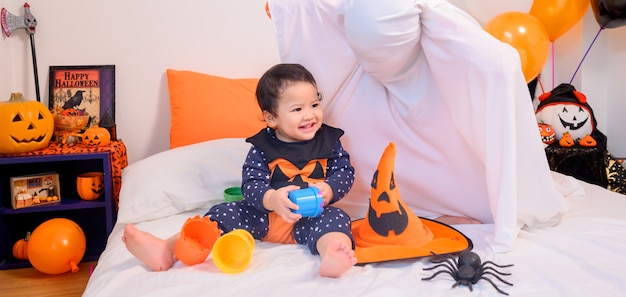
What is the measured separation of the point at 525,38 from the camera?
7.30 feet

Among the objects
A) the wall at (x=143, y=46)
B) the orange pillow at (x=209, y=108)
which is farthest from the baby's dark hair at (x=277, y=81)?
the wall at (x=143, y=46)

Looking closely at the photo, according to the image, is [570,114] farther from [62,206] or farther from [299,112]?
[62,206]

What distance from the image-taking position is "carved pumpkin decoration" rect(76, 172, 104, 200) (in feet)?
7.34

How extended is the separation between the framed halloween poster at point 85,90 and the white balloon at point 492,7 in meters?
1.62

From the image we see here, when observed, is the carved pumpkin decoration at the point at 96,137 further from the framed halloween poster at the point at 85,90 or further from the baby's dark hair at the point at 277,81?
the baby's dark hair at the point at 277,81

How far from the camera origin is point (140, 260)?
1.30 m

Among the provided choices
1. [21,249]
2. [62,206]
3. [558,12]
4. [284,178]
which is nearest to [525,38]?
[558,12]

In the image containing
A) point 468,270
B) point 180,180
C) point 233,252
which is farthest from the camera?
point 180,180

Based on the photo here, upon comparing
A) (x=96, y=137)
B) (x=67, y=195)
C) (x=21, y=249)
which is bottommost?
(x=21, y=249)

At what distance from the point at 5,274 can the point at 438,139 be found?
5.38ft

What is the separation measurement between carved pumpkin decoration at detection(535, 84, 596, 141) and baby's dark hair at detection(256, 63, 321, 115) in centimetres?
144

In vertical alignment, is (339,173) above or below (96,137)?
above

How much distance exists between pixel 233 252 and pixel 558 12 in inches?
72.3

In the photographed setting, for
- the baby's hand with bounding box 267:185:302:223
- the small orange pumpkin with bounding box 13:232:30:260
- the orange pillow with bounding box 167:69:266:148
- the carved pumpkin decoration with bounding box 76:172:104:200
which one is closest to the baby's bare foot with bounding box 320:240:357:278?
the baby's hand with bounding box 267:185:302:223
